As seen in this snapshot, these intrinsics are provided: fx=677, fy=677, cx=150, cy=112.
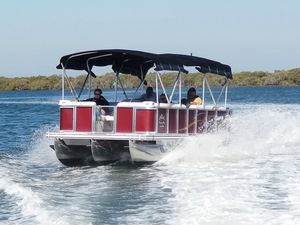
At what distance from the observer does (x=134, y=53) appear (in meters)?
16.0

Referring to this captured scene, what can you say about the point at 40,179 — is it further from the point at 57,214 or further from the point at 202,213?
the point at 202,213

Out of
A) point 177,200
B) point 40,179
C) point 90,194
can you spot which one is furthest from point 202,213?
point 40,179

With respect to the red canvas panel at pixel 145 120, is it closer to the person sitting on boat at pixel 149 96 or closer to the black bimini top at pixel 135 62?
the black bimini top at pixel 135 62

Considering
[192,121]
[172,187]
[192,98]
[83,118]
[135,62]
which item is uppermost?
[135,62]

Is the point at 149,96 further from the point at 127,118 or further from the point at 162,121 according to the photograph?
the point at 127,118

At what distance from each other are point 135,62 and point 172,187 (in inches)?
276

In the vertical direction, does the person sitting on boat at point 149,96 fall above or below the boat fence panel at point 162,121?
above

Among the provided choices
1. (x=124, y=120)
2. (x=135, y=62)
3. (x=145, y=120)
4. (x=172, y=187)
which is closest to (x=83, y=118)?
(x=124, y=120)

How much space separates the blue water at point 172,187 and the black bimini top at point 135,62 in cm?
184

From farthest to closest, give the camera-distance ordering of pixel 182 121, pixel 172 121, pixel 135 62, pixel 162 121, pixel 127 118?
pixel 135 62, pixel 182 121, pixel 172 121, pixel 162 121, pixel 127 118

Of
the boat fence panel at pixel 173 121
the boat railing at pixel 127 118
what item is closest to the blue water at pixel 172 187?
the boat fence panel at pixel 173 121

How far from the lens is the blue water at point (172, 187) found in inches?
386

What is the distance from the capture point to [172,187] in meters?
12.5

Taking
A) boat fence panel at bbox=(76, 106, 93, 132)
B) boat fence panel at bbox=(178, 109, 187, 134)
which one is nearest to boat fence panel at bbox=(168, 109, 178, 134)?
boat fence panel at bbox=(178, 109, 187, 134)
